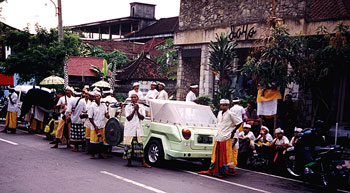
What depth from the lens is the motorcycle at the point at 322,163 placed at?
8875 millimetres

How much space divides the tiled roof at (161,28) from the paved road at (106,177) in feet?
107

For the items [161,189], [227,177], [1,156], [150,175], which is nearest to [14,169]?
[1,156]

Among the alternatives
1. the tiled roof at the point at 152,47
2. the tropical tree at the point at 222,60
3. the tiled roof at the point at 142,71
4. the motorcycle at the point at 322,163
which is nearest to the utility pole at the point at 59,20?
the tropical tree at the point at 222,60

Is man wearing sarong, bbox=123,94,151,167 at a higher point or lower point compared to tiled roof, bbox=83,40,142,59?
lower

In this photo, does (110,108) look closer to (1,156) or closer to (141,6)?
(1,156)

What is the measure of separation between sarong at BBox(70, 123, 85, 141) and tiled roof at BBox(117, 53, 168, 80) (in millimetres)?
18813

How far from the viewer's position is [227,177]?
33.0ft

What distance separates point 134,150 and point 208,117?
2261 millimetres

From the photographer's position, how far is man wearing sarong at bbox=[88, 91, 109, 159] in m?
11.7

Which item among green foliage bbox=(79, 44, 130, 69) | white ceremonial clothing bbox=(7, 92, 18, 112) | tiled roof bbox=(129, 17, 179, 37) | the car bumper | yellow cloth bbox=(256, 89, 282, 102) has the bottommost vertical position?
the car bumper

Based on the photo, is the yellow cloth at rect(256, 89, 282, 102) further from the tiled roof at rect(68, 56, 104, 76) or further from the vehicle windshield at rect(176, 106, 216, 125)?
the tiled roof at rect(68, 56, 104, 76)

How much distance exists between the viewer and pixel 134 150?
10.5m

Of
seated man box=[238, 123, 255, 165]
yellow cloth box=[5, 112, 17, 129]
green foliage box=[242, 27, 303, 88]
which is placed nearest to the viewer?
seated man box=[238, 123, 255, 165]

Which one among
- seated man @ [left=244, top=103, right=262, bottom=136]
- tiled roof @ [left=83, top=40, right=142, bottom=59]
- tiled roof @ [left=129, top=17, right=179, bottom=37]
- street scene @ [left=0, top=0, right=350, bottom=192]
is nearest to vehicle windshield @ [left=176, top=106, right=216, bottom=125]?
street scene @ [left=0, top=0, right=350, bottom=192]
